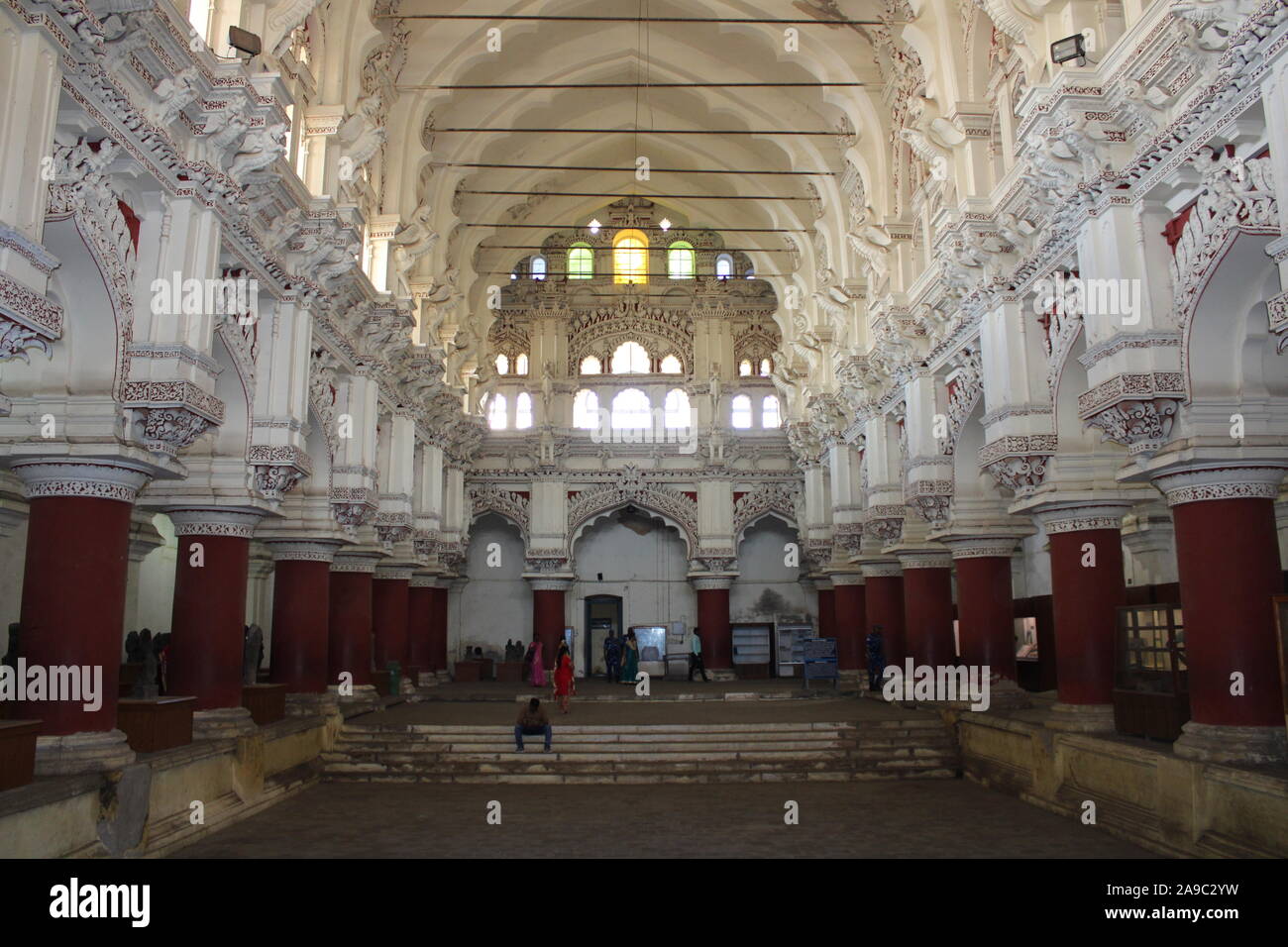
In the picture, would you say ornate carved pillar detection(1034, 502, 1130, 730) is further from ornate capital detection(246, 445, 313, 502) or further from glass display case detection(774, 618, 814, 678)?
glass display case detection(774, 618, 814, 678)

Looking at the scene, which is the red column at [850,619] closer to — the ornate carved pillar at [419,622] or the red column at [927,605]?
the red column at [927,605]

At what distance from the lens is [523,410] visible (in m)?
30.6

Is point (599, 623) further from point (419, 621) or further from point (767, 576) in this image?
point (419, 621)

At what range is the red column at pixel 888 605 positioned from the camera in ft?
70.1

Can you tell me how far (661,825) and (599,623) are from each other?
20378 millimetres

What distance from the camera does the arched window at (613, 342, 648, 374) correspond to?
31.0m

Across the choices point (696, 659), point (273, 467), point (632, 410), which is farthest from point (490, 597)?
point (273, 467)

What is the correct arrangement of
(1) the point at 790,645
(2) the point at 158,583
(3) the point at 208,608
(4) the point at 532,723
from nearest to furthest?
1. (3) the point at 208,608
2. (4) the point at 532,723
3. (2) the point at 158,583
4. (1) the point at 790,645

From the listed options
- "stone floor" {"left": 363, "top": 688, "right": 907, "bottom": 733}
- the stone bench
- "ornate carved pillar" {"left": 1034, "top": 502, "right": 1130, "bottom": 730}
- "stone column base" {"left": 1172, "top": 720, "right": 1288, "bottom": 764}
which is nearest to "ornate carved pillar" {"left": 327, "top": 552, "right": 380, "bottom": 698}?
"stone floor" {"left": 363, "top": 688, "right": 907, "bottom": 733}

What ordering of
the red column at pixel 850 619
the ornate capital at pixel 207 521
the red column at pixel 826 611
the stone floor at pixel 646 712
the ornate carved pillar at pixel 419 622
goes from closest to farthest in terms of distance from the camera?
the ornate capital at pixel 207 521 < the stone floor at pixel 646 712 < the red column at pixel 850 619 < the ornate carved pillar at pixel 419 622 < the red column at pixel 826 611

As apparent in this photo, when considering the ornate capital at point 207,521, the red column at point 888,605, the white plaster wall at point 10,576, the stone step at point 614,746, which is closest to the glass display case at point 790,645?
the red column at point 888,605

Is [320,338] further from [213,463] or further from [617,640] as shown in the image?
[617,640]

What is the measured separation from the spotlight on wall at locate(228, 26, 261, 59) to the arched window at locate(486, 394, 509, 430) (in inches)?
779

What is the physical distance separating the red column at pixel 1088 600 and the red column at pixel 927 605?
5.69m
